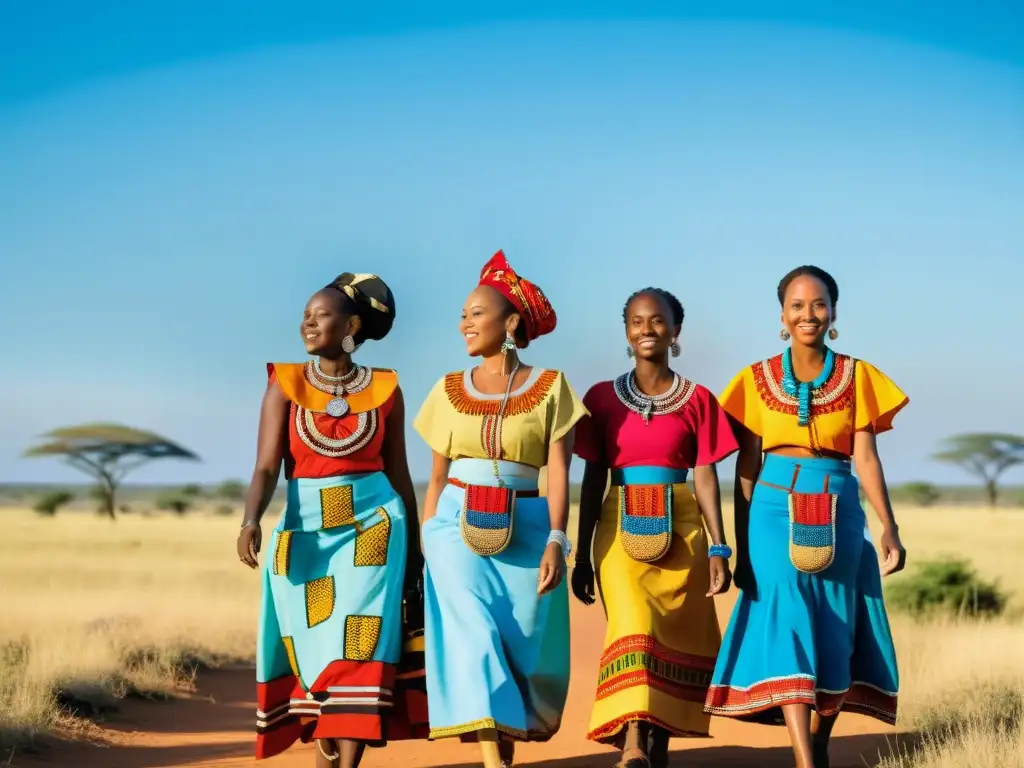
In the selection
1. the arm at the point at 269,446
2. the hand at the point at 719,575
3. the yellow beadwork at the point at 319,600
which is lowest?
the yellow beadwork at the point at 319,600

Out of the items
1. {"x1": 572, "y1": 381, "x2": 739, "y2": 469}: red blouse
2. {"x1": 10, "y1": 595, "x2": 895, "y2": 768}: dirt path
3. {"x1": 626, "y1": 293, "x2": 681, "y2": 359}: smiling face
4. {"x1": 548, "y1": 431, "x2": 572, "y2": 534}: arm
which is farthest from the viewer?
{"x1": 10, "y1": 595, "x2": 895, "y2": 768}: dirt path

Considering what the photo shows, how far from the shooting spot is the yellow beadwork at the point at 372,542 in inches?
278

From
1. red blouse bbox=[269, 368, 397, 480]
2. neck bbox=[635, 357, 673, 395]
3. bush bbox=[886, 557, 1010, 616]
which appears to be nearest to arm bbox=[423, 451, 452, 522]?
red blouse bbox=[269, 368, 397, 480]

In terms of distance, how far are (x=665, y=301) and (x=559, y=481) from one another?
1.20 meters

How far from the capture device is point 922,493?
66.3m

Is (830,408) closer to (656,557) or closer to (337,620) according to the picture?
(656,557)

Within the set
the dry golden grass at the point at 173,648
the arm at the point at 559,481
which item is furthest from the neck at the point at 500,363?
the dry golden grass at the point at 173,648

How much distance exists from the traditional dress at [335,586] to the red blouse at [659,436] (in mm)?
1083

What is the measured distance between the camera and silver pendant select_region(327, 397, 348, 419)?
7.14 m

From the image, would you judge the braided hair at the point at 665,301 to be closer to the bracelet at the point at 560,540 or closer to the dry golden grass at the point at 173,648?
the bracelet at the point at 560,540

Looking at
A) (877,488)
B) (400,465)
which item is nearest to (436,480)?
(400,465)

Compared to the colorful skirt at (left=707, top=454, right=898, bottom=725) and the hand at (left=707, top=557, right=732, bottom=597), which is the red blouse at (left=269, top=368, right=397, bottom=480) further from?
the colorful skirt at (left=707, top=454, right=898, bottom=725)

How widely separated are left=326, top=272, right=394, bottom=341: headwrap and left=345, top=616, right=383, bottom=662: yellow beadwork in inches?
60.5

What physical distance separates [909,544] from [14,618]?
78.8ft
